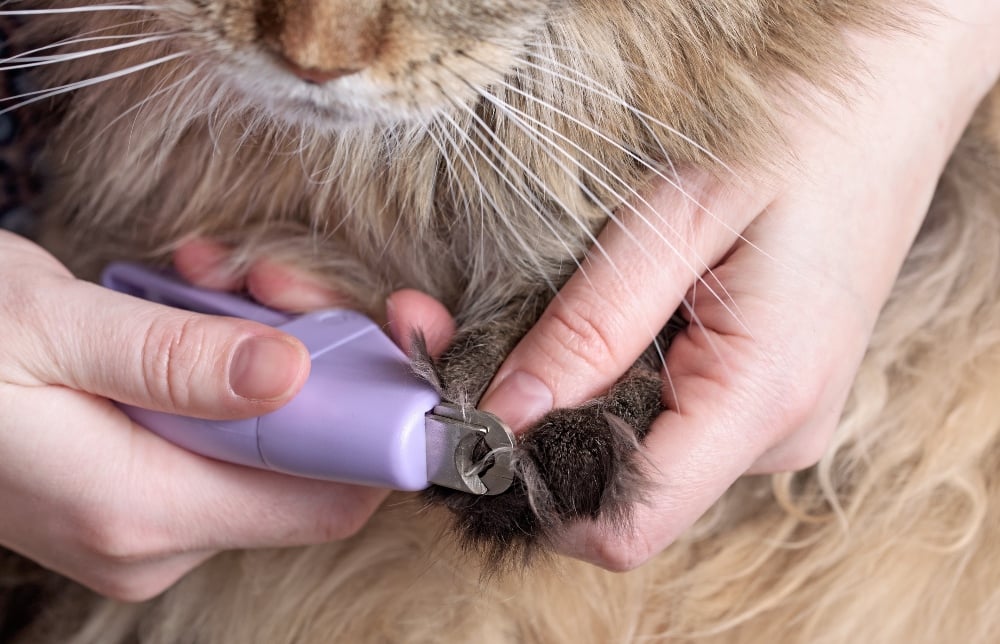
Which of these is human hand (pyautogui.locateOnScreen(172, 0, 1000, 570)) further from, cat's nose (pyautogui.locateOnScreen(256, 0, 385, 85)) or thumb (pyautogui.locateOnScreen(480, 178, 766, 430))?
cat's nose (pyautogui.locateOnScreen(256, 0, 385, 85))

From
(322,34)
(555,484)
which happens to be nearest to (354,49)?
(322,34)

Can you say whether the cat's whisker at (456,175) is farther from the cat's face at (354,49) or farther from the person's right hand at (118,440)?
the person's right hand at (118,440)

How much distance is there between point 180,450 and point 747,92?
2.00 feet

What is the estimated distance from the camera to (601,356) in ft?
2.54

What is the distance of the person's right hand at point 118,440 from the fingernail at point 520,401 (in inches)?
7.4

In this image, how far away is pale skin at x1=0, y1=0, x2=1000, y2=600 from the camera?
761 millimetres

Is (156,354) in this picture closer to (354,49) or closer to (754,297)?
(354,49)

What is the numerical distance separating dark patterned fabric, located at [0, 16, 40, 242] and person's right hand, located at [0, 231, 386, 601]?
0.82ft

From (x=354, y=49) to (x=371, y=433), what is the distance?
28 centimetres

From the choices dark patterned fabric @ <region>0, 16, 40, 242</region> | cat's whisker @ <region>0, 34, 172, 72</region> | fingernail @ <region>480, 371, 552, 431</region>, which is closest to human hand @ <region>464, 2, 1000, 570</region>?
fingernail @ <region>480, 371, 552, 431</region>

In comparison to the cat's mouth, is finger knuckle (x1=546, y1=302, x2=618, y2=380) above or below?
below

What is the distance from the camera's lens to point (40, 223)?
1216mm

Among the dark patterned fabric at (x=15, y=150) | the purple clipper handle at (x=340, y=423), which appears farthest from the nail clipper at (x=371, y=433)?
the dark patterned fabric at (x=15, y=150)

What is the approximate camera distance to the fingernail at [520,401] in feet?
2.42
